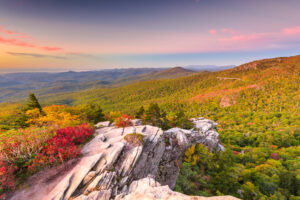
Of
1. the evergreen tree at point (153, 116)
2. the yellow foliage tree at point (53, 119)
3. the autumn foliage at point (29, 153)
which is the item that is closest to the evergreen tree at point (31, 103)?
the yellow foliage tree at point (53, 119)

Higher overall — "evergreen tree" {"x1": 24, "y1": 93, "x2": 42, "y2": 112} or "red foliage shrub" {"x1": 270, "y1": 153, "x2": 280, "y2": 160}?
"evergreen tree" {"x1": 24, "y1": 93, "x2": 42, "y2": 112}

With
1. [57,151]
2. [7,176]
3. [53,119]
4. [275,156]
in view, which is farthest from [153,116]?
[275,156]

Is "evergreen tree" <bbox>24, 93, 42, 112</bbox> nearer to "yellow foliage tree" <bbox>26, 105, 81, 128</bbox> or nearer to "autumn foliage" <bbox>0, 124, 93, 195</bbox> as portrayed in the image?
"yellow foliage tree" <bbox>26, 105, 81, 128</bbox>

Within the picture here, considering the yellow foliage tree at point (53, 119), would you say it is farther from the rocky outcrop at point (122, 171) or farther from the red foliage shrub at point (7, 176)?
the red foliage shrub at point (7, 176)

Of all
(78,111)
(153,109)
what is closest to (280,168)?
(153,109)

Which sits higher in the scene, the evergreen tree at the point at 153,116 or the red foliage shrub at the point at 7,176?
the red foliage shrub at the point at 7,176

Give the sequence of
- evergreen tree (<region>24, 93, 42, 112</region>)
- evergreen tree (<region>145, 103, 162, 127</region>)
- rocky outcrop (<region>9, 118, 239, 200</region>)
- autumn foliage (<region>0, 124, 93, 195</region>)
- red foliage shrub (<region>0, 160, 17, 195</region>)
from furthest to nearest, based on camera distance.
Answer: evergreen tree (<region>145, 103, 162, 127</region>) → evergreen tree (<region>24, 93, 42, 112</region>) → autumn foliage (<region>0, 124, 93, 195</region>) → rocky outcrop (<region>9, 118, 239, 200</region>) → red foliage shrub (<region>0, 160, 17, 195</region>)

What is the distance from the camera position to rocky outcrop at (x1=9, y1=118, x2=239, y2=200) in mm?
12484

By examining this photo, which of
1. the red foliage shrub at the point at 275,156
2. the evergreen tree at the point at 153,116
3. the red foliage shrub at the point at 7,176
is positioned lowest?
the red foliage shrub at the point at 275,156

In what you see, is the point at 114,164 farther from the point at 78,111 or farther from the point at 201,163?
the point at 78,111

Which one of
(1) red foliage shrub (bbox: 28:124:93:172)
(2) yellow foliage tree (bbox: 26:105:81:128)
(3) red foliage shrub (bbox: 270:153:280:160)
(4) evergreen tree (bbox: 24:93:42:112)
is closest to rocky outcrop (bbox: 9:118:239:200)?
(1) red foliage shrub (bbox: 28:124:93:172)

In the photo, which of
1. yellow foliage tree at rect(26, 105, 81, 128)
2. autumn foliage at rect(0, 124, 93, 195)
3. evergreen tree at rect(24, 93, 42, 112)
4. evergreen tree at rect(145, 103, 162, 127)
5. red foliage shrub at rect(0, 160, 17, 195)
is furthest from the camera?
evergreen tree at rect(145, 103, 162, 127)

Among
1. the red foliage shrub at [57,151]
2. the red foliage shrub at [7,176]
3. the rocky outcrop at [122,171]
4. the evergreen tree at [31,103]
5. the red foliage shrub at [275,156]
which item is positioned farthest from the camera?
the red foliage shrub at [275,156]

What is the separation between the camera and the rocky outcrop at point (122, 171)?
41.0ft
